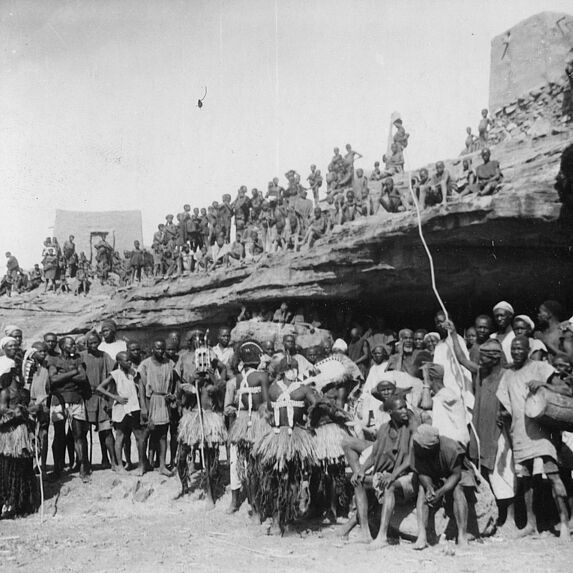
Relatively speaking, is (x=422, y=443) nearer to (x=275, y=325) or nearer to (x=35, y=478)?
(x=35, y=478)

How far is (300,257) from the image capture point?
12.5 metres

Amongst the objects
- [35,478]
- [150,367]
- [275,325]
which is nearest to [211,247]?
[275,325]

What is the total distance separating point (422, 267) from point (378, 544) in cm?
620

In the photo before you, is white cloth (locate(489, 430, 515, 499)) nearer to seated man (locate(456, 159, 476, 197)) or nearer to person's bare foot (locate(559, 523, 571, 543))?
person's bare foot (locate(559, 523, 571, 543))

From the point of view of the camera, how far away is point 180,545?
5980 millimetres

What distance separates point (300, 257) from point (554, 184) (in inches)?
201

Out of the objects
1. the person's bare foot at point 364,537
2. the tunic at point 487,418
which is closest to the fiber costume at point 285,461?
the person's bare foot at point 364,537

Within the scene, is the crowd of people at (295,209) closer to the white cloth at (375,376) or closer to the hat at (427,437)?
the white cloth at (375,376)

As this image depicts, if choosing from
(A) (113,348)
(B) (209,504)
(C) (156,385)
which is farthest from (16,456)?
(A) (113,348)

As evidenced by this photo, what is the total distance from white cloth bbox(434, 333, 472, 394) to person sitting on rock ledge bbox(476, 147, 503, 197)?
3.26 meters

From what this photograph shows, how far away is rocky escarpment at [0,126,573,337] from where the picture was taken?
9312 mm

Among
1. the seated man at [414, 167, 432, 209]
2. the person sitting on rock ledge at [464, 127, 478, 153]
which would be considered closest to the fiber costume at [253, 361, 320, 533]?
the seated man at [414, 167, 432, 209]

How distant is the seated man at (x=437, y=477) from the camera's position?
535 centimetres

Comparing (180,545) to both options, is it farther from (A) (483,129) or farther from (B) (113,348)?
(A) (483,129)
